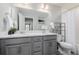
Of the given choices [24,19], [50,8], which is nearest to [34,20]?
[24,19]

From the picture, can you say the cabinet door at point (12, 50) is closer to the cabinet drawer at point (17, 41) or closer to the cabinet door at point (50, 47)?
the cabinet drawer at point (17, 41)

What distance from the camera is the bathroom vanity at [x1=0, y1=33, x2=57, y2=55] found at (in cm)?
156

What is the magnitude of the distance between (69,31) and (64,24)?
0.17 m

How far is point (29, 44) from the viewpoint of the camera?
172 cm

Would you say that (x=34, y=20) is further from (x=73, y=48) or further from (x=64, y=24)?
(x=73, y=48)

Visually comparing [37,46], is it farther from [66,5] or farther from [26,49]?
[66,5]

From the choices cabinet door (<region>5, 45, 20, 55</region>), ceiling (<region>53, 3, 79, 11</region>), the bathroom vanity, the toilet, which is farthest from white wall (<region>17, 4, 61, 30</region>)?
cabinet door (<region>5, 45, 20, 55</region>)

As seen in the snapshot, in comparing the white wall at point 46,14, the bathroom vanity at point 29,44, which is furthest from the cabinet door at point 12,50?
the white wall at point 46,14

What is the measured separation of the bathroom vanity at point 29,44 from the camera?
5.11 ft

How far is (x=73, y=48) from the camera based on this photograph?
176cm

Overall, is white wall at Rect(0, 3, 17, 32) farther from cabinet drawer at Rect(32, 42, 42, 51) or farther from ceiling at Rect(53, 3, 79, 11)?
ceiling at Rect(53, 3, 79, 11)

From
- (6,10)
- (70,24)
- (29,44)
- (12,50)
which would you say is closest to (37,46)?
(29,44)

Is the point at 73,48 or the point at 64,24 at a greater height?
the point at 64,24
